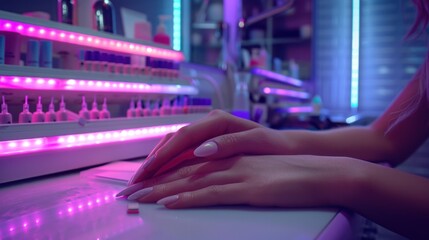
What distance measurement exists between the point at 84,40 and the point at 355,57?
10.1 feet

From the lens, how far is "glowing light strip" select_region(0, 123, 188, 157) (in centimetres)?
69

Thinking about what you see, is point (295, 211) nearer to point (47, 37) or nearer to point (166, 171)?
point (166, 171)

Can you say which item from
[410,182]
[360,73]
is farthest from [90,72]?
[360,73]

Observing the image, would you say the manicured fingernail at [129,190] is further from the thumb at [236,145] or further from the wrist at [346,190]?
the wrist at [346,190]

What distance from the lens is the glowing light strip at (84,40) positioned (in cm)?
80

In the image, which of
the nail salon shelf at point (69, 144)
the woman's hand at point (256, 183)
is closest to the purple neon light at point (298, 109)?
the nail salon shelf at point (69, 144)

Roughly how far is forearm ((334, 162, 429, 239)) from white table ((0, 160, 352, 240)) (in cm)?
4

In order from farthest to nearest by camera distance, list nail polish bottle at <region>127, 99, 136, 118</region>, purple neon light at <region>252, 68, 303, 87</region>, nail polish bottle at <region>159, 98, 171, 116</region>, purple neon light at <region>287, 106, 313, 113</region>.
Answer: purple neon light at <region>287, 106, 313, 113</region>, purple neon light at <region>252, 68, 303, 87</region>, nail polish bottle at <region>159, 98, 171, 116</region>, nail polish bottle at <region>127, 99, 136, 118</region>

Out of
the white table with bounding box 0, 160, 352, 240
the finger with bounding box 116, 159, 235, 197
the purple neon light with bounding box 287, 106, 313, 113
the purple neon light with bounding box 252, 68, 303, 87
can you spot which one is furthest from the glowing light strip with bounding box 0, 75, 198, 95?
the purple neon light with bounding box 287, 106, 313, 113

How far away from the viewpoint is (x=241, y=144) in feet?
1.87

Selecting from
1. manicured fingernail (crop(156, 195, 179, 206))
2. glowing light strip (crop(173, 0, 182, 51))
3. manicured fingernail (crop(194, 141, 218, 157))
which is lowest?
manicured fingernail (crop(156, 195, 179, 206))

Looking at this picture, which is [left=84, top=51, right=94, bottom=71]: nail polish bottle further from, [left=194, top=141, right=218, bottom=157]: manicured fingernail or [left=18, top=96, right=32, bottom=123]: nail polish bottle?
Result: [left=194, top=141, right=218, bottom=157]: manicured fingernail

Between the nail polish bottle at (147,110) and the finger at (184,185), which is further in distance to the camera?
the nail polish bottle at (147,110)

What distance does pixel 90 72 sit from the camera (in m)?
0.92
